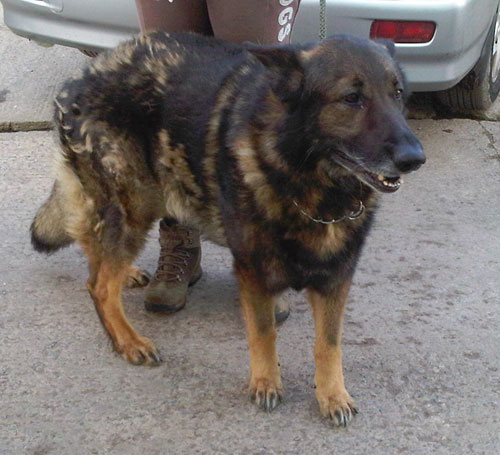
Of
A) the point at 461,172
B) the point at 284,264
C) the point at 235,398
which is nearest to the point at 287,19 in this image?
the point at 284,264

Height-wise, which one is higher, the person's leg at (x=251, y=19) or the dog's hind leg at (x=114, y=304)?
the person's leg at (x=251, y=19)

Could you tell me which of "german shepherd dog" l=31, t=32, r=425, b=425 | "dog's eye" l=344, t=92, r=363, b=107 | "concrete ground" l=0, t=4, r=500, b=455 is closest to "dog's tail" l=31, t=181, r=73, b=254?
"german shepherd dog" l=31, t=32, r=425, b=425

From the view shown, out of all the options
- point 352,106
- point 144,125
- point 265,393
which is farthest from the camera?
point 144,125

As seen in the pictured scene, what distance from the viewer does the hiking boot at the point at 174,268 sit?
3.27 meters

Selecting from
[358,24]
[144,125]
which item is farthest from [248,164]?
[358,24]

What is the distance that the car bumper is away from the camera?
421cm

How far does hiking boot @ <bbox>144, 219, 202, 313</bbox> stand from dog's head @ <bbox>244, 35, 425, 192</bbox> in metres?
1.11

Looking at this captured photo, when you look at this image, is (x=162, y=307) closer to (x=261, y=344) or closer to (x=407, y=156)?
(x=261, y=344)

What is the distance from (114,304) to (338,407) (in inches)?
39.7

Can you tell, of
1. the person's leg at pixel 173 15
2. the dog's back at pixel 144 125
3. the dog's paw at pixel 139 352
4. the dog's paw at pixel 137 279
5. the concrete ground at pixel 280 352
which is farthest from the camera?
the dog's paw at pixel 137 279

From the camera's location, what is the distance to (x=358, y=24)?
4.23m

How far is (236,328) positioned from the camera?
3203mm

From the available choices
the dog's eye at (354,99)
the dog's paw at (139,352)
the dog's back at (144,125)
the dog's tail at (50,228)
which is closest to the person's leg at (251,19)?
the dog's back at (144,125)

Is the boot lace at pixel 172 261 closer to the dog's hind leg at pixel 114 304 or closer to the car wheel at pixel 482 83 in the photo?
the dog's hind leg at pixel 114 304
